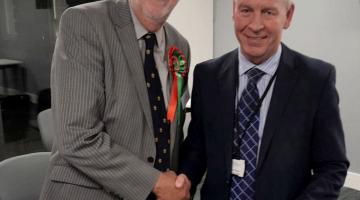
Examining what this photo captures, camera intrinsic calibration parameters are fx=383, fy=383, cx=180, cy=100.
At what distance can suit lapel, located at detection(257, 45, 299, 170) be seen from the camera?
131cm

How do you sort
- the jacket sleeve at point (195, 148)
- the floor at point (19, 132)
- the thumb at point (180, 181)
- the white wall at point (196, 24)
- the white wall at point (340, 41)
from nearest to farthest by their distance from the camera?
1. the thumb at point (180, 181)
2. the jacket sleeve at point (195, 148)
3. the white wall at point (340, 41)
4. the floor at point (19, 132)
5. the white wall at point (196, 24)

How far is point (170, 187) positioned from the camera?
135cm

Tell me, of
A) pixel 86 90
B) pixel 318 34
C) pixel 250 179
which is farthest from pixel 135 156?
pixel 318 34

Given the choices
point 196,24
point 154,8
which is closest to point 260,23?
point 154,8

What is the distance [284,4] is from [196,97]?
0.48 m

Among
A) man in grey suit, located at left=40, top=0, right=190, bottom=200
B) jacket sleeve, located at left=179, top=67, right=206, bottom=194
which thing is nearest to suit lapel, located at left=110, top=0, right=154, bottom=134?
man in grey suit, located at left=40, top=0, right=190, bottom=200

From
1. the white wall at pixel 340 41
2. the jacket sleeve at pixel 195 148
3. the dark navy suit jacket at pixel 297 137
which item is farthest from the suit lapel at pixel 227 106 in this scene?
the white wall at pixel 340 41

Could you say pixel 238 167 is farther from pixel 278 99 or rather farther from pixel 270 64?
pixel 270 64

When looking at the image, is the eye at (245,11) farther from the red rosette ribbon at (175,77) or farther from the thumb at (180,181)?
the thumb at (180,181)

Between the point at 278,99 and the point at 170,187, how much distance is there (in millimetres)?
488

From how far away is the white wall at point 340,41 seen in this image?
3.50 meters

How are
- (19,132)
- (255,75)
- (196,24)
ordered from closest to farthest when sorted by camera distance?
(255,75) → (19,132) → (196,24)

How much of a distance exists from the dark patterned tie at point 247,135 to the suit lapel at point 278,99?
46 millimetres

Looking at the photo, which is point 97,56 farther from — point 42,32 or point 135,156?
point 42,32
